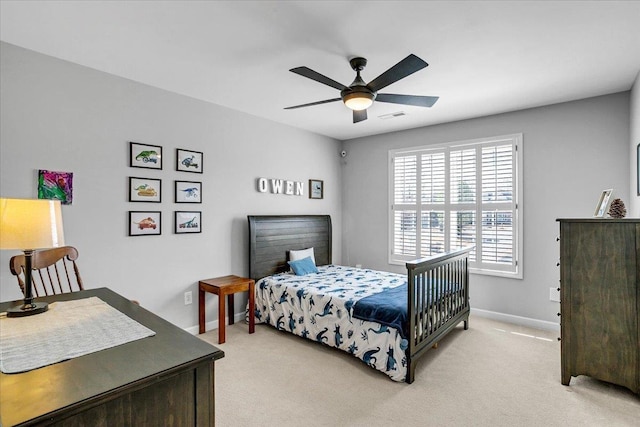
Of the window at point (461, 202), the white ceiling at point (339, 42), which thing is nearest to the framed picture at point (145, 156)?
the white ceiling at point (339, 42)

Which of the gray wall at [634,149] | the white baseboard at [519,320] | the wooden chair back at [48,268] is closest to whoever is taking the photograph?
the wooden chair back at [48,268]

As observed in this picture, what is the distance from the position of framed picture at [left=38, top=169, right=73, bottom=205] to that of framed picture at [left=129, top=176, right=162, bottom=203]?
1.54 ft

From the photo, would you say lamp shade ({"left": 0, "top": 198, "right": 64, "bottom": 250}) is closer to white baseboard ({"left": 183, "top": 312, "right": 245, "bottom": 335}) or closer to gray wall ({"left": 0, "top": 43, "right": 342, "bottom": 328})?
gray wall ({"left": 0, "top": 43, "right": 342, "bottom": 328})

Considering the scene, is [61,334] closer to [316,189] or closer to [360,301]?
[360,301]

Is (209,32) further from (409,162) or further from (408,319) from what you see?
(409,162)

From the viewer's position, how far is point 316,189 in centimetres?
503

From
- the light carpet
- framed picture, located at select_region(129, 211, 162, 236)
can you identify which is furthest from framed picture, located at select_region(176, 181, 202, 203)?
the light carpet

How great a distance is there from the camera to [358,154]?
5340 mm

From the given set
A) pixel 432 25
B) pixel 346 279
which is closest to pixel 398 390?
pixel 346 279

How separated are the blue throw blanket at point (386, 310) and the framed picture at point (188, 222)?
191cm

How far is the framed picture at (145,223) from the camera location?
304 centimetres

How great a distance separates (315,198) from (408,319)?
9.23 feet

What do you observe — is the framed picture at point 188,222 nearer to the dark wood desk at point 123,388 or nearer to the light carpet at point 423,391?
the light carpet at point 423,391

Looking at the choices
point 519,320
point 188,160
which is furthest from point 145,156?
point 519,320
